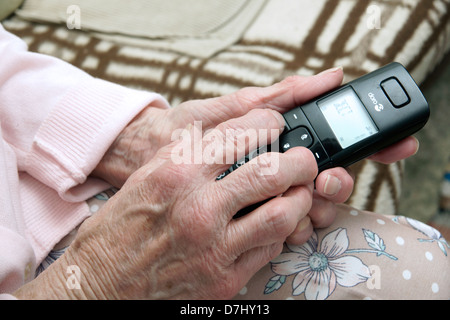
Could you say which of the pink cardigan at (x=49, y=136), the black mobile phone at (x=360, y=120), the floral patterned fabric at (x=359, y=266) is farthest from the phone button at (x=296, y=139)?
the pink cardigan at (x=49, y=136)

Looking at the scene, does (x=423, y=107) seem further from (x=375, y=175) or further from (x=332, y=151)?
(x=375, y=175)

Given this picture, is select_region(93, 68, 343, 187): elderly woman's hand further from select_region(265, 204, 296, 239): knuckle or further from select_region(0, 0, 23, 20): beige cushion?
select_region(0, 0, 23, 20): beige cushion

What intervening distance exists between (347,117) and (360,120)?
0.05 feet

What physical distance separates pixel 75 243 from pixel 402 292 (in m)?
0.35

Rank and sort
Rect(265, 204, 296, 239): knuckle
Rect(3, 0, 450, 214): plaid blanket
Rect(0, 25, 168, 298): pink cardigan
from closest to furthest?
Rect(265, 204, 296, 239): knuckle < Rect(0, 25, 168, 298): pink cardigan < Rect(3, 0, 450, 214): plaid blanket

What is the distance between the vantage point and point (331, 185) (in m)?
0.45

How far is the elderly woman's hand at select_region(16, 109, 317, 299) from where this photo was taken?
0.40 m

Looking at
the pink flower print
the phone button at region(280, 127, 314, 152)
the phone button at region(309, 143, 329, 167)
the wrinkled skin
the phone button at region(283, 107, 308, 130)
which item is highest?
the phone button at region(283, 107, 308, 130)

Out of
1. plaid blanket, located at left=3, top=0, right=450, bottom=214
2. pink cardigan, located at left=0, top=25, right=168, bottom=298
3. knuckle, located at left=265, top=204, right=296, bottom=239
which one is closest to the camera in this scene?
knuckle, located at left=265, top=204, right=296, bottom=239

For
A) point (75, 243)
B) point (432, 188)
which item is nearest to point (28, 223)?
point (75, 243)

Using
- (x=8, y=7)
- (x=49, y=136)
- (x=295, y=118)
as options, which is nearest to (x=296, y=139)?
(x=295, y=118)

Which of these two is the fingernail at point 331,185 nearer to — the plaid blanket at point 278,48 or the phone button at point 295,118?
the phone button at point 295,118

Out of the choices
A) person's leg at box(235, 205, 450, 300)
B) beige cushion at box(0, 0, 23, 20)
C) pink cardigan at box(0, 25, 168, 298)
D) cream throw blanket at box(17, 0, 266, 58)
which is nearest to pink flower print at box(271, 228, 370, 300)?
person's leg at box(235, 205, 450, 300)
